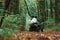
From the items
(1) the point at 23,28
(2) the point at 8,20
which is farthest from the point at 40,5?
(2) the point at 8,20

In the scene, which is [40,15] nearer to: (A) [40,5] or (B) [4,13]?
(A) [40,5]

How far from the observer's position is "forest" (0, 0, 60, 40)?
28.9 feet

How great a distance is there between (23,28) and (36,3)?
35.8 feet

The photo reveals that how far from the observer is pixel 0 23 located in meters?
9.00

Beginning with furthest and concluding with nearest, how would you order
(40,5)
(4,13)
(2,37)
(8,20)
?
(40,5), (8,20), (4,13), (2,37)

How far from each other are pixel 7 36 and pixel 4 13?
4.25 ft

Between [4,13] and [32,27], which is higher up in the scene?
[4,13]

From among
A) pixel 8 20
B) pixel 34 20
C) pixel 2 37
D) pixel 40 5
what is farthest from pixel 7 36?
pixel 40 5

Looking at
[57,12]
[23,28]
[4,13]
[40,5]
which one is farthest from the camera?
[40,5]

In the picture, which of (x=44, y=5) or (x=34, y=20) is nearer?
(x=34, y=20)

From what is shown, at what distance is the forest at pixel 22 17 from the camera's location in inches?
347

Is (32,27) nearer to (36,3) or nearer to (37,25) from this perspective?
(37,25)

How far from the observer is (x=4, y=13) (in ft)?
29.0

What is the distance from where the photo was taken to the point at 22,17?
17.5 m
